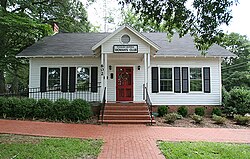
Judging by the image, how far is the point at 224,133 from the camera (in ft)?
32.7

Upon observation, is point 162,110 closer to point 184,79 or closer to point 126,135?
point 184,79

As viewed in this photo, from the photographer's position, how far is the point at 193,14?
22.9 ft

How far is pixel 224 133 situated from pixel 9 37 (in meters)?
15.5

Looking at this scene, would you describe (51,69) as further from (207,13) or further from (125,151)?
(207,13)

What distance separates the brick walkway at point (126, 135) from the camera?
21.3ft

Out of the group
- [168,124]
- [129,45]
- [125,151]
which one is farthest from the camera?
[129,45]

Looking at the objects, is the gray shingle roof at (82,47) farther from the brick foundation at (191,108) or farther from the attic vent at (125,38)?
the brick foundation at (191,108)

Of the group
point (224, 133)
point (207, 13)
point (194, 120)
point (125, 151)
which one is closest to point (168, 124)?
point (194, 120)

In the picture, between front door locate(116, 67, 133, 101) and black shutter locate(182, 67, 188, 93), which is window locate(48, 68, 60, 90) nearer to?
front door locate(116, 67, 133, 101)

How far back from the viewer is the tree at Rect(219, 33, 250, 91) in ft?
92.1

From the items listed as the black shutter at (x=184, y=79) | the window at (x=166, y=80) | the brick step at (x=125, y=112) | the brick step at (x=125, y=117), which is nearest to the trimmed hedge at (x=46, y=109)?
the brick step at (x=125, y=112)

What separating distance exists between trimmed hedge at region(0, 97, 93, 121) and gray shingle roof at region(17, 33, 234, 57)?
359 centimetres

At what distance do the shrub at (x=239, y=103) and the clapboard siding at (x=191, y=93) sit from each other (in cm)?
88

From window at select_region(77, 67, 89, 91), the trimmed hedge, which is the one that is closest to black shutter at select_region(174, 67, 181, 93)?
window at select_region(77, 67, 89, 91)
